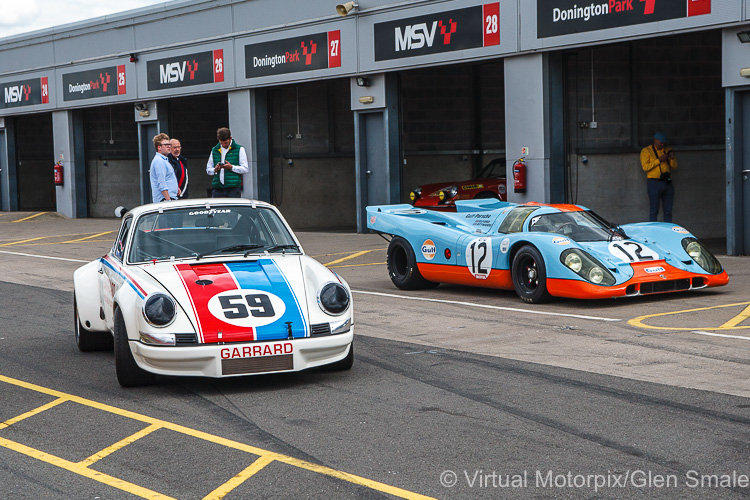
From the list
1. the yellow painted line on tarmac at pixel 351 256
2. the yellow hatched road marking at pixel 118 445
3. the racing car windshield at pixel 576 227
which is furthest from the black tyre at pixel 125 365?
the yellow painted line on tarmac at pixel 351 256

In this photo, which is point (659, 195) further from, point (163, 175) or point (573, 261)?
point (163, 175)

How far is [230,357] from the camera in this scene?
6.03 meters

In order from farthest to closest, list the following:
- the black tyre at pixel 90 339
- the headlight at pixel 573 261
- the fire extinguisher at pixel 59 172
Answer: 1. the fire extinguisher at pixel 59 172
2. the headlight at pixel 573 261
3. the black tyre at pixel 90 339

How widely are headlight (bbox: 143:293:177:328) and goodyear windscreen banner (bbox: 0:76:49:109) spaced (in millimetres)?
24033

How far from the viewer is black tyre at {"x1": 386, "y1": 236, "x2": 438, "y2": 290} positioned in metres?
11.6

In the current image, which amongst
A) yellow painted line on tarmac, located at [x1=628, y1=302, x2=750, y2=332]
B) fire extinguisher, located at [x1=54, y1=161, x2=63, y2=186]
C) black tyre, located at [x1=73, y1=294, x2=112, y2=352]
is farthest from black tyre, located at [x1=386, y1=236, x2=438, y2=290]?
fire extinguisher, located at [x1=54, y1=161, x2=63, y2=186]

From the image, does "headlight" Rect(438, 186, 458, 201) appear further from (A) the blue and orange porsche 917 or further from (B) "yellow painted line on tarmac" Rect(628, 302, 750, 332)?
(B) "yellow painted line on tarmac" Rect(628, 302, 750, 332)

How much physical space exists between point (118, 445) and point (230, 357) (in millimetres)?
1115

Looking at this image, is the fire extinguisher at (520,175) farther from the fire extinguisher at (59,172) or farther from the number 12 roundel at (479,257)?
the fire extinguisher at (59,172)

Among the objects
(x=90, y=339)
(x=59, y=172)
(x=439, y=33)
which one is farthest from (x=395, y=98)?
(x=59, y=172)

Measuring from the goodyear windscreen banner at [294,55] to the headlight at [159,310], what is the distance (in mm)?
14322

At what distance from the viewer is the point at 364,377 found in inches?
263

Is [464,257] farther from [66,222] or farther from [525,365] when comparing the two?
[66,222]

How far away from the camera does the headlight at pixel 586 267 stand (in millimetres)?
9438
